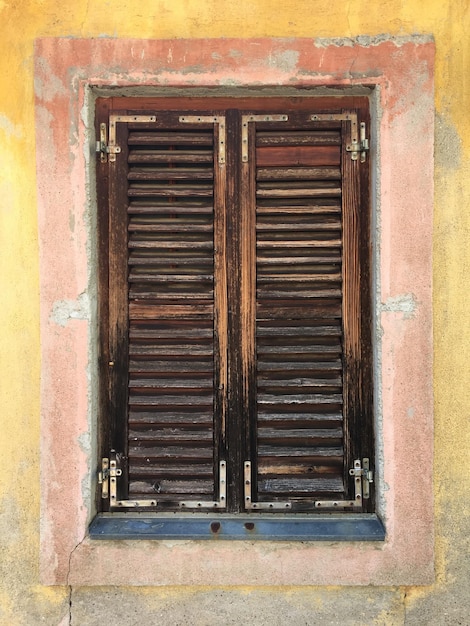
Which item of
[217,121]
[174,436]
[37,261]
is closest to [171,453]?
[174,436]

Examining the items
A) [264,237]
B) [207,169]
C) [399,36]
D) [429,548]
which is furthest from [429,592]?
[399,36]

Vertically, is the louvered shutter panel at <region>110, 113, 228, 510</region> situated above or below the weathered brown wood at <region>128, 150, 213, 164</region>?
below

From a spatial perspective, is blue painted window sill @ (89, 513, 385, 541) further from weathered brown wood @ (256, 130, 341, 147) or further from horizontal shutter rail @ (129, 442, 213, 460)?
weathered brown wood @ (256, 130, 341, 147)

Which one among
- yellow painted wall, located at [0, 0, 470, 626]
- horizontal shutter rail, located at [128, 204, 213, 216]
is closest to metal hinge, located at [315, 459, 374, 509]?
yellow painted wall, located at [0, 0, 470, 626]

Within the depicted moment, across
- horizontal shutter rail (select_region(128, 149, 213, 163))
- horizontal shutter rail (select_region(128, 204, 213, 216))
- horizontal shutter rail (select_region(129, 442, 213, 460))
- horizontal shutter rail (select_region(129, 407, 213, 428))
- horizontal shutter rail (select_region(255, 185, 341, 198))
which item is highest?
horizontal shutter rail (select_region(128, 149, 213, 163))

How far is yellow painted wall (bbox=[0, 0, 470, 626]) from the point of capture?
214 centimetres

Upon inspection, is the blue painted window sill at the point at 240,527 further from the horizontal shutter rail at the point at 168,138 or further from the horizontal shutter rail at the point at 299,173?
the horizontal shutter rail at the point at 168,138

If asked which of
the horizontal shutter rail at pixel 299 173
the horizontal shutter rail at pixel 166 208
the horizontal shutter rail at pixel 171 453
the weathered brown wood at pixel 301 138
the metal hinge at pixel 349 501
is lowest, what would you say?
the metal hinge at pixel 349 501

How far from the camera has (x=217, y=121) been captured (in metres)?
2.23

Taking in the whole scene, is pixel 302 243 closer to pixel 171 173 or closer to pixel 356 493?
pixel 171 173

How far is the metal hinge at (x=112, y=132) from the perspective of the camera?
2.21m

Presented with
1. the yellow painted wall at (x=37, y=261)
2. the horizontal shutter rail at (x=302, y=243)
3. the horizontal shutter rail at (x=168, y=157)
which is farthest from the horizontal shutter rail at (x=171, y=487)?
the horizontal shutter rail at (x=168, y=157)

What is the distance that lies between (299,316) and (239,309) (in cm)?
27

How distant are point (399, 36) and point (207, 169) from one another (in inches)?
39.1
